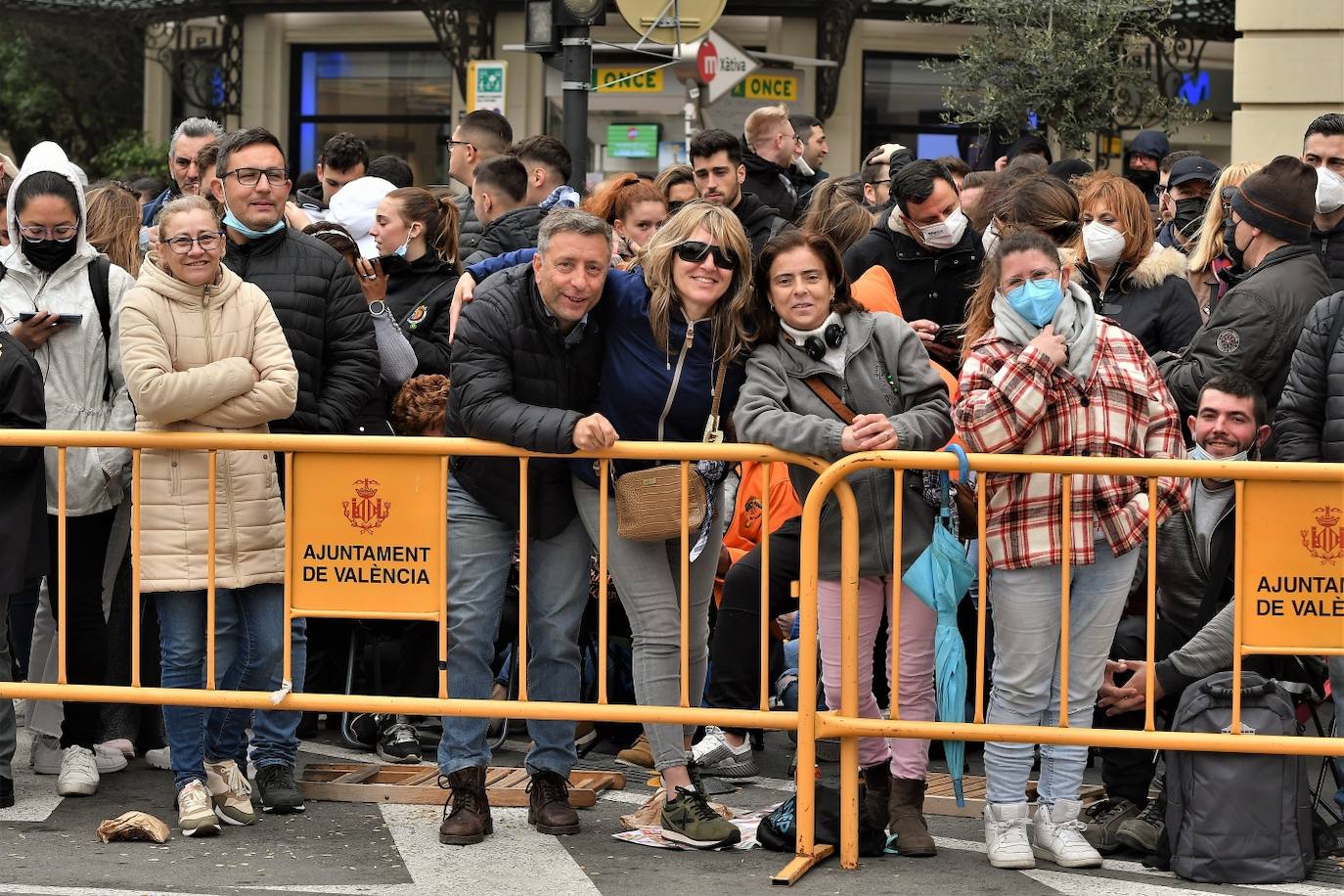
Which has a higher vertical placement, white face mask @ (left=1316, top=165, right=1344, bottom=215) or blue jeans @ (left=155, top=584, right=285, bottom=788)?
white face mask @ (left=1316, top=165, right=1344, bottom=215)

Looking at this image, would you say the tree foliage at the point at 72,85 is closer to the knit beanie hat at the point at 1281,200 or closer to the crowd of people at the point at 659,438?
the crowd of people at the point at 659,438

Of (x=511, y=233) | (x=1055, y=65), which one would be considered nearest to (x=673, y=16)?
(x=511, y=233)

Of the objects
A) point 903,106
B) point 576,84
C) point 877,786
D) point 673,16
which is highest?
point 903,106

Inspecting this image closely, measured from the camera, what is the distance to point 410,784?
6.83 metres

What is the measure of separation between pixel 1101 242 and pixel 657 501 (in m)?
2.31

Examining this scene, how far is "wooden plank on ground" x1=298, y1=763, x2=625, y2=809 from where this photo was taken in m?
6.68

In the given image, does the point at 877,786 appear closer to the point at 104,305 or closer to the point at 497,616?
the point at 497,616

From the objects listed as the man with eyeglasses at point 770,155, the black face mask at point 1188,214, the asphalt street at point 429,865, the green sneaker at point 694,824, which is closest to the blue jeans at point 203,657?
the asphalt street at point 429,865

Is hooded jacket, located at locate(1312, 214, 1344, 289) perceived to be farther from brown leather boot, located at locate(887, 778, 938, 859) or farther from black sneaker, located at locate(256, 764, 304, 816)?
black sneaker, located at locate(256, 764, 304, 816)

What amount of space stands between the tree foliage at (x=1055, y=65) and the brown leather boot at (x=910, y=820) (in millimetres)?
9794

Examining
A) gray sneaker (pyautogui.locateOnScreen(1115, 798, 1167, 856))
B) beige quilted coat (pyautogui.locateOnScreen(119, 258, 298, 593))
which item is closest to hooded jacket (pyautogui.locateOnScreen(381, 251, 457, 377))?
beige quilted coat (pyautogui.locateOnScreen(119, 258, 298, 593))

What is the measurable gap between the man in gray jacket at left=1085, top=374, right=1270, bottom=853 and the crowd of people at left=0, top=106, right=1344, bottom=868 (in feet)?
0.05

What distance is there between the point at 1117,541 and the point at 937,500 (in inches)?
22.2

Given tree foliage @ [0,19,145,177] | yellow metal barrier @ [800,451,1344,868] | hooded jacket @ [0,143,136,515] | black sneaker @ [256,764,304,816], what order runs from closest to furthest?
yellow metal barrier @ [800,451,1344,868], black sneaker @ [256,764,304,816], hooded jacket @ [0,143,136,515], tree foliage @ [0,19,145,177]
